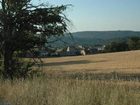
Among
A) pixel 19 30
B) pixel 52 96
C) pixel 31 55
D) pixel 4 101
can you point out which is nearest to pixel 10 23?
pixel 19 30

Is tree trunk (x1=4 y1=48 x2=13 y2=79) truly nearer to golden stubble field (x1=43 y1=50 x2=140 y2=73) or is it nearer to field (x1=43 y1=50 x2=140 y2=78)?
field (x1=43 y1=50 x2=140 y2=78)

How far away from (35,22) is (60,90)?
30.6ft

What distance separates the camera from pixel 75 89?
1019 centimetres

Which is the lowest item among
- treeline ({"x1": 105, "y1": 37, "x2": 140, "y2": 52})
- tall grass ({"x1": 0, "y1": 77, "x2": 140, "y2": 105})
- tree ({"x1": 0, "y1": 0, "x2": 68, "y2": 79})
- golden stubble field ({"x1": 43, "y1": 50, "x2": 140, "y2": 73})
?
golden stubble field ({"x1": 43, "y1": 50, "x2": 140, "y2": 73})

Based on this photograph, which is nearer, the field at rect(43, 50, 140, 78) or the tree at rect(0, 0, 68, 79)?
the tree at rect(0, 0, 68, 79)

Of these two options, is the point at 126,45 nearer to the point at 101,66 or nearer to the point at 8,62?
the point at 101,66

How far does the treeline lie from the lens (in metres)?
123

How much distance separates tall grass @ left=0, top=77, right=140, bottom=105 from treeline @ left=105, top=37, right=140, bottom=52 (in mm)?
111454

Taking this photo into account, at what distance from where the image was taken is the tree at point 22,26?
63.1 ft

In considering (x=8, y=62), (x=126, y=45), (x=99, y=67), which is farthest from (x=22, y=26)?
(x=126, y=45)

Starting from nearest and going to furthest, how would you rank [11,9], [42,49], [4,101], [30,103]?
[30,103] → [4,101] → [11,9] → [42,49]

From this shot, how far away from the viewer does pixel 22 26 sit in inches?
761

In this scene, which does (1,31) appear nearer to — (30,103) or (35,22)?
(35,22)

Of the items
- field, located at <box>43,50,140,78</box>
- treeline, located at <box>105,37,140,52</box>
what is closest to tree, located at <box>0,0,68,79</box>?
field, located at <box>43,50,140,78</box>
